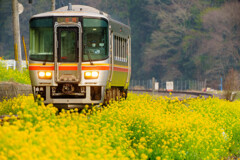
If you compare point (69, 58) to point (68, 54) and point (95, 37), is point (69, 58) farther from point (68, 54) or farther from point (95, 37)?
point (95, 37)

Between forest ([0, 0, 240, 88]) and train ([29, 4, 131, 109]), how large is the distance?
47148 millimetres

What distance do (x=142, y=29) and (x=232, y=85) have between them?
2071 inches

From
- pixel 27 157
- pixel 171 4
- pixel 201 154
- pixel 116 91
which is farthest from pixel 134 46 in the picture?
pixel 27 157

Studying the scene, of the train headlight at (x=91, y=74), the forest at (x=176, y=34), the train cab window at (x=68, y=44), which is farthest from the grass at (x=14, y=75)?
the forest at (x=176, y=34)

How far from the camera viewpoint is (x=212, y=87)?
208 ft

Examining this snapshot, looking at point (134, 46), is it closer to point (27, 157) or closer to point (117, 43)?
point (117, 43)

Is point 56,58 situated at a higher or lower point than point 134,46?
lower

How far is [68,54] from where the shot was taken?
16594mm

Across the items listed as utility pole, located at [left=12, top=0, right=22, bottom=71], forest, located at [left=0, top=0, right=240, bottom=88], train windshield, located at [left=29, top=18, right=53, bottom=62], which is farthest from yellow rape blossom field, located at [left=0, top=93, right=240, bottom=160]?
forest, located at [left=0, top=0, right=240, bottom=88]

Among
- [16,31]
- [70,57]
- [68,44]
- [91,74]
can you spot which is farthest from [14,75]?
[91,74]

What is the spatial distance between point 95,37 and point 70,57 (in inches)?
37.2

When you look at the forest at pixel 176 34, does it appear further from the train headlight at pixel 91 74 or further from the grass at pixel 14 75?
the train headlight at pixel 91 74

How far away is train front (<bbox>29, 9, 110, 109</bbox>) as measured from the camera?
16.4 meters

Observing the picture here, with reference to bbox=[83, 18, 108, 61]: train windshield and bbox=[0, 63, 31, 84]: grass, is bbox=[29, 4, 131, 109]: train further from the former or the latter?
bbox=[0, 63, 31, 84]: grass
